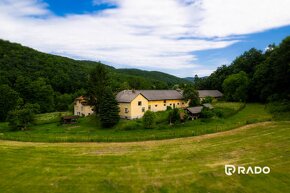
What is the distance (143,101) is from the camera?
151 feet

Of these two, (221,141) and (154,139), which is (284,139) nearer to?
(221,141)

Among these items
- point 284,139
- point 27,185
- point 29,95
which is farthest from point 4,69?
point 284,139

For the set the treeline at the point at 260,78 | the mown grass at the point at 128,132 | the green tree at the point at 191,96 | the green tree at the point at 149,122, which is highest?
the treeline at the point at 260,78

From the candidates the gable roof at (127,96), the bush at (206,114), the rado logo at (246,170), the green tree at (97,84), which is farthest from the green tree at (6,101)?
the rado logo at (246,170)

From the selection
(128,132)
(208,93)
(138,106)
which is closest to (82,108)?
(138,106)

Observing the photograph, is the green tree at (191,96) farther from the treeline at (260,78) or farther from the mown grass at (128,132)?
the treeline at (260,78)

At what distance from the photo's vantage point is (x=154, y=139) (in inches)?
1132

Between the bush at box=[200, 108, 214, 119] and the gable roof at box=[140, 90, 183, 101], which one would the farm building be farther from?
the bush at box=[200, 108, 214, 119]

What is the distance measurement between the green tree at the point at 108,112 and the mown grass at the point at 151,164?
11.4 meters

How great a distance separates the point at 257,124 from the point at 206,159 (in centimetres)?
1626

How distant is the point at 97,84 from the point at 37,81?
127 ft

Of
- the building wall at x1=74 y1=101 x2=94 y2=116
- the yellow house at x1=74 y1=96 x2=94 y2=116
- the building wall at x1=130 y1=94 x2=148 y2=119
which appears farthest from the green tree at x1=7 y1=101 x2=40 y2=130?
the building wall at x1=130 y1=94 x2=148 y2=119

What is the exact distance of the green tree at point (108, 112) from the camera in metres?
38.6

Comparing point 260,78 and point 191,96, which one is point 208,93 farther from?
point 191,96
